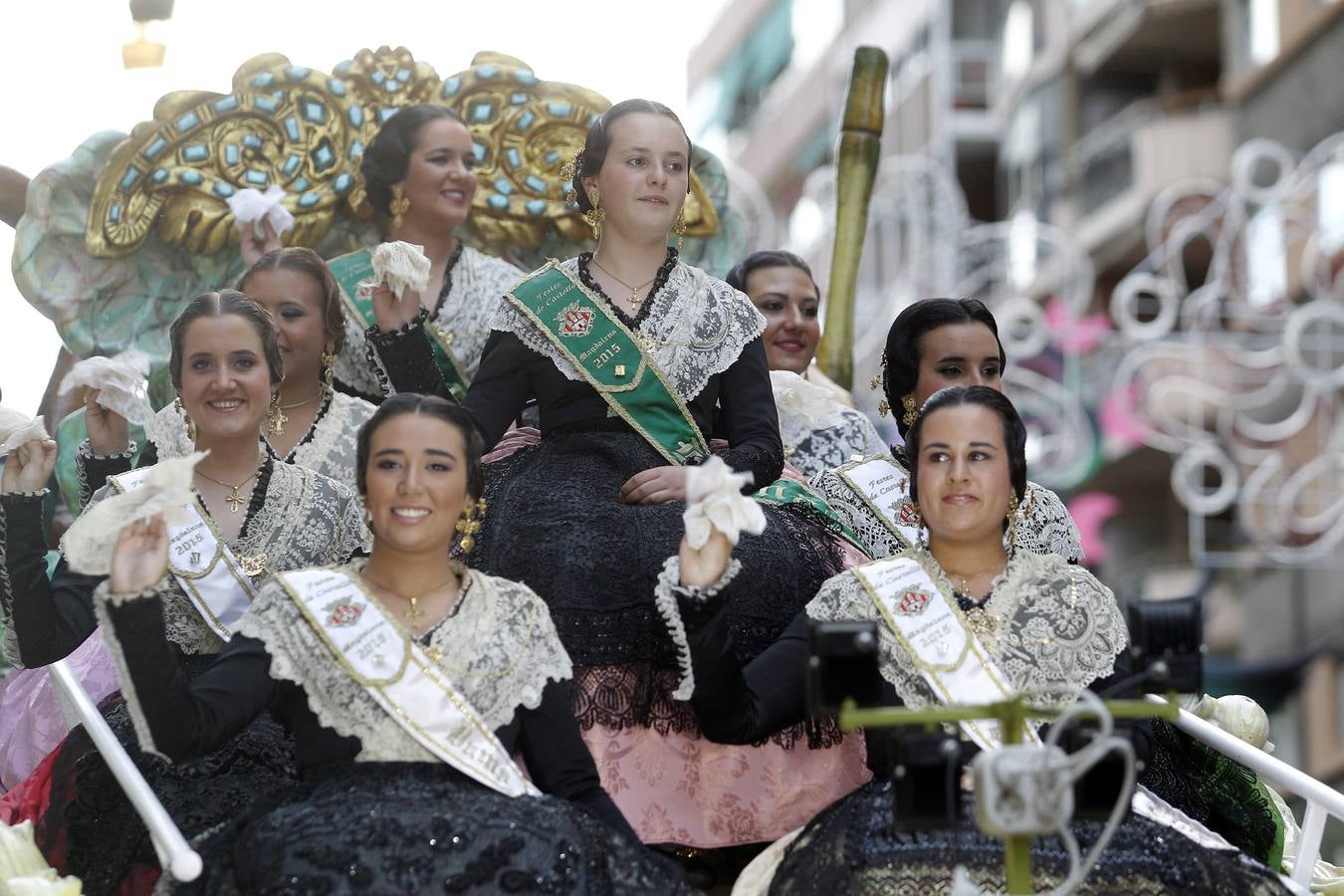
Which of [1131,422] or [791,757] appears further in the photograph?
[1131,422]

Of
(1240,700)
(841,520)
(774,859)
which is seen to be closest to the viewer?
(774,859)

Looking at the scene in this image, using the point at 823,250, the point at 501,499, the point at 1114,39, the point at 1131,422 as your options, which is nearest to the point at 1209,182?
Result: the point at 1114,39

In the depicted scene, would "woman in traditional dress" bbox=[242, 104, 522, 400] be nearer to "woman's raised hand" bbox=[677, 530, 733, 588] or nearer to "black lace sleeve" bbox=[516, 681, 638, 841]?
"black lace sleeve" bbox=[516, 681, 638, 841]

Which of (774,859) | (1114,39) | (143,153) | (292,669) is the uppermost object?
(1114,39)

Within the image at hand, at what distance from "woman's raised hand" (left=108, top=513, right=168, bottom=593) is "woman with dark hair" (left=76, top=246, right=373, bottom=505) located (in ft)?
5.08

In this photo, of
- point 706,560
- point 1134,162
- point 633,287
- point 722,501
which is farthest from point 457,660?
point 1134,162

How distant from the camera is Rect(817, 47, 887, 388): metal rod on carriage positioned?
343 inches

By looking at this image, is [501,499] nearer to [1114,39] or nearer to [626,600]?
[626,600]

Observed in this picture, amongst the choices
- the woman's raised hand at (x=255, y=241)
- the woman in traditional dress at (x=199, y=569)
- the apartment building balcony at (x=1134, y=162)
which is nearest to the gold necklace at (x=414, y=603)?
the woman in traditional dress at (x=199, y=569)

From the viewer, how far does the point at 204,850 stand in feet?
17.9

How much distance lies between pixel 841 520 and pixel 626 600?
35.5 inches

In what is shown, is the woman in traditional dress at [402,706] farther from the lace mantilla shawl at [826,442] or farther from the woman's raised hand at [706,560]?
the lace mantilla shawl at [826,442]

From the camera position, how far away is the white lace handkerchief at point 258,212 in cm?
831

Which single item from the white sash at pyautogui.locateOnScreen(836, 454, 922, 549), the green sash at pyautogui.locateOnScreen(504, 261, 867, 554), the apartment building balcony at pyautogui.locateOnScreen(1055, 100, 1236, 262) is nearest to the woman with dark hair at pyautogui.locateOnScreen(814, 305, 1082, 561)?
the white sash at pyautogui.locateOnScreen(836, 454, 922, 549)
